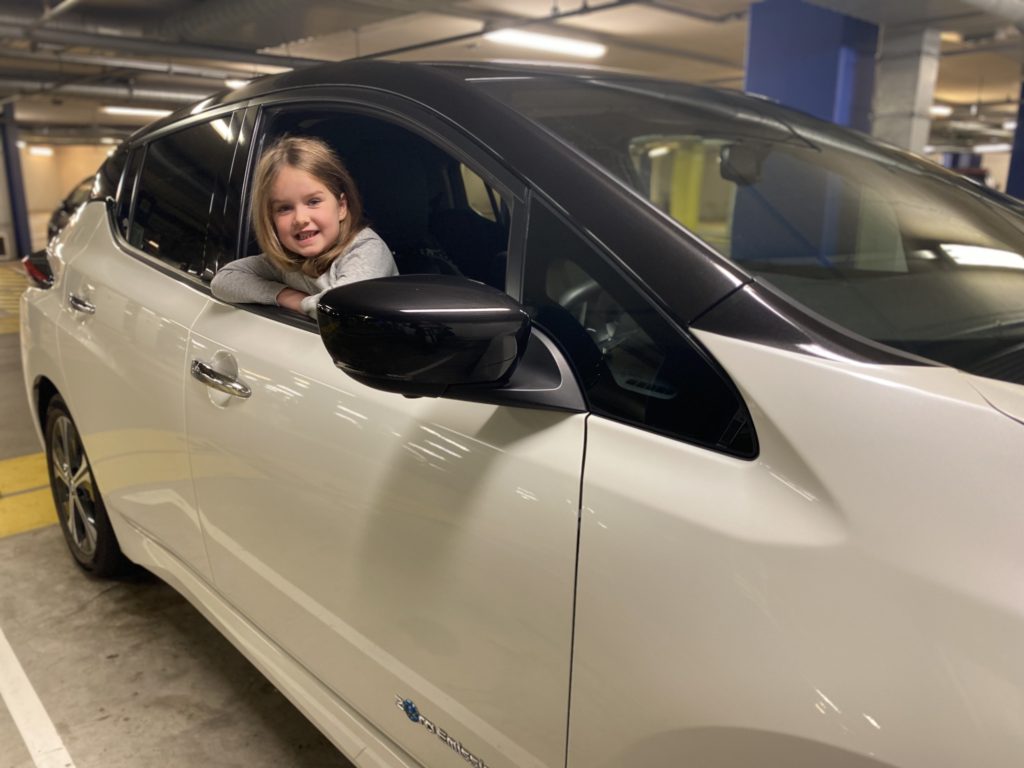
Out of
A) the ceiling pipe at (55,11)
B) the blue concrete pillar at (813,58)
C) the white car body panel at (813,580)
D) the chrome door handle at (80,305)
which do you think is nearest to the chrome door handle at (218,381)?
the chrome door handle at (80,305)

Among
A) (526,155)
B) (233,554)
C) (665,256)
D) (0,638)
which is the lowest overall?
(0,638)

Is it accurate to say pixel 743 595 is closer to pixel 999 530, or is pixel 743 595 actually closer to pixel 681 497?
Result: pixel 681 497

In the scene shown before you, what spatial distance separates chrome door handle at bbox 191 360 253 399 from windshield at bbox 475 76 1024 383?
70 centimetres

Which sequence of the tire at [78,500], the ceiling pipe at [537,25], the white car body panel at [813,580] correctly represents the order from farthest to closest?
the ceiling pipe at [537,25] < the tire at [78,500] < the white car body panel at [813,580]

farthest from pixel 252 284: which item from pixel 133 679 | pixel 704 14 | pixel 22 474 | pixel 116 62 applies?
pixel 116 62

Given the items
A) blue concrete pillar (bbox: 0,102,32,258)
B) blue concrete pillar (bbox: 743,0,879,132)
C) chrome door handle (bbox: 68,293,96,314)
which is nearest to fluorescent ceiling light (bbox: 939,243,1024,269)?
chrome door handle (bbox: 68,293,96,314)

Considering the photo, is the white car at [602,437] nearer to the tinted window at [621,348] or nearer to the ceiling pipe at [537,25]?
the tinted window at [621,348]

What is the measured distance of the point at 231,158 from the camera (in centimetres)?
170

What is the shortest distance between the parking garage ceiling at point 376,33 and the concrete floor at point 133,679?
551 cm

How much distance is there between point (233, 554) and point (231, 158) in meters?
0.83

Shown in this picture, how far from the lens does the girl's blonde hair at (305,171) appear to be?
1.50m

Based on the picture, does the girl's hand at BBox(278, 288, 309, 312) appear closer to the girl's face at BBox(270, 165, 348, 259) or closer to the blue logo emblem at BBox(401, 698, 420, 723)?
the girl's face at BBox(270, 165, 348, 259)

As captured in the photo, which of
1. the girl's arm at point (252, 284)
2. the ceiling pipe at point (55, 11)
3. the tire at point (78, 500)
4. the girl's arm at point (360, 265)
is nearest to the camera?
the girl's arm at point (360, 265)

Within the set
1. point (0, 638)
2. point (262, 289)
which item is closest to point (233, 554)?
point (262, 289)
